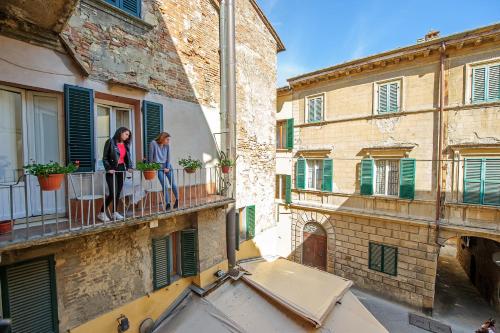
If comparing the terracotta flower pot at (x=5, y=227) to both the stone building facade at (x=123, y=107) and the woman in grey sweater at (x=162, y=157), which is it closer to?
the stone building facade at (x=123, y=107)

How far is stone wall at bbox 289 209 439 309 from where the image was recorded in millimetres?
9906

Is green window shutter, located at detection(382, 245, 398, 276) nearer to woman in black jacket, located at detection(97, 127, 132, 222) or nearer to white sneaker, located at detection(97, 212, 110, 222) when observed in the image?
woman in black jacket, located at detection(97, 127, 132, 222)

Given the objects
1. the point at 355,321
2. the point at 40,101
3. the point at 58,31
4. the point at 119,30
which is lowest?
the point at 355,321

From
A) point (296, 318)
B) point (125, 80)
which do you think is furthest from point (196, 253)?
point (125, 80)

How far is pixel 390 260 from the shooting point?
10.7 m

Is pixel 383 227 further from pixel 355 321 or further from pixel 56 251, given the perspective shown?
pixel 56 251

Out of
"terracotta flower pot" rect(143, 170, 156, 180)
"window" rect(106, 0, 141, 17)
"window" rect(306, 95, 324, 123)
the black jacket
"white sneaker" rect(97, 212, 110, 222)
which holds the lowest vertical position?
"white sneaker" rect(97, 212, 110, 222)

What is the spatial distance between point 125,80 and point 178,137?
1.82 meters

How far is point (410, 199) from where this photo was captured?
10125mm

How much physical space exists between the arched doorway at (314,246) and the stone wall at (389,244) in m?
0.37

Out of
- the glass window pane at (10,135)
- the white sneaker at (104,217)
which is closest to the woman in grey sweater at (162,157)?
the white sneaker at (104,217)

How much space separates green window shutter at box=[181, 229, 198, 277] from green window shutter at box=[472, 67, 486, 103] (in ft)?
36.7

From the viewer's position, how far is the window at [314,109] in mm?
12805

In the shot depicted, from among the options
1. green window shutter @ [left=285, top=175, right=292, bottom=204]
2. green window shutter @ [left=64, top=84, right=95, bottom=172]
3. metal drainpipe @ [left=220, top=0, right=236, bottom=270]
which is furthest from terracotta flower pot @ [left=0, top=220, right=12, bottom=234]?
green window shutter @ [left=285, top=175, right=292, bottom=204]
